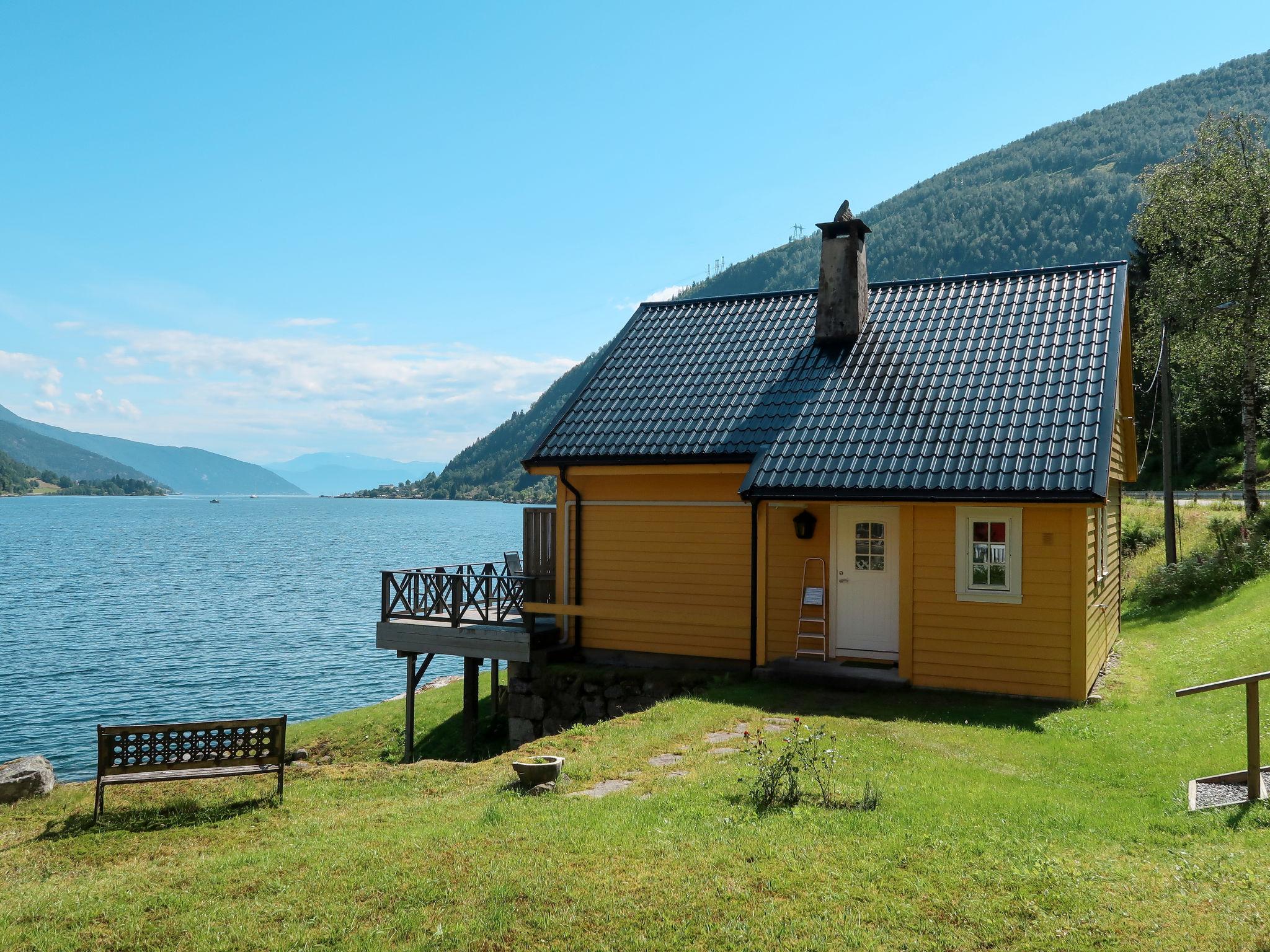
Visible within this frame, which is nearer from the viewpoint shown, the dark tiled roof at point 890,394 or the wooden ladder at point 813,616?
the dark tiled roof at point 890,394

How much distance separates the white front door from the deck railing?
5.49 m

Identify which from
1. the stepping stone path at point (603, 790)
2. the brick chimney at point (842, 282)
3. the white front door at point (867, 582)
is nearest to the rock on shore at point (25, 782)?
the stepping stone path at point (603, 790)

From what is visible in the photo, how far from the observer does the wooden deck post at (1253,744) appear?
686 cm

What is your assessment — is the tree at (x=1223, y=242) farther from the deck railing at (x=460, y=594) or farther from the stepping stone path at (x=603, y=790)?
the stepping stone path at (x=603, y=790)

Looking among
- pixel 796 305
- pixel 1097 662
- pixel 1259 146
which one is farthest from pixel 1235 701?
pixel 1259 146

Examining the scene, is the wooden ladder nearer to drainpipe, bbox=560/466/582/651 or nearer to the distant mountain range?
drainpipe, bbox=560/466/582/651

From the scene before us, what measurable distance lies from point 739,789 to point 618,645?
7.67 m

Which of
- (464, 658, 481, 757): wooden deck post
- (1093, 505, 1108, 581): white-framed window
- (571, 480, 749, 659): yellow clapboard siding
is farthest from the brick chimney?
(464, 658, 481, 757): wooden deck post

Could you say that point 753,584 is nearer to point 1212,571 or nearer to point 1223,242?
point 1212,571

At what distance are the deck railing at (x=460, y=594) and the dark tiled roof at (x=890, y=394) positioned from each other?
260 cm

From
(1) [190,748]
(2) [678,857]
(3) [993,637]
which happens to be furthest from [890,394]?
(1) [190,748]

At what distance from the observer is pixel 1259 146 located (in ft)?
84.8

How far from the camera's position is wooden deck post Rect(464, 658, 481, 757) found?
1725 cm

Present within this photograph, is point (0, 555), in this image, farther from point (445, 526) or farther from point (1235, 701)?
point (1235, 701)
